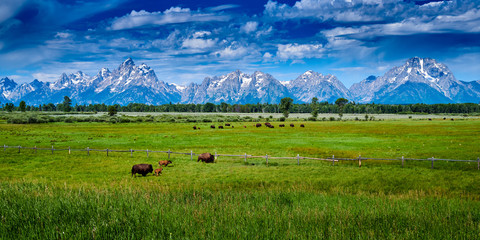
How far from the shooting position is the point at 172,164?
31.2 metres

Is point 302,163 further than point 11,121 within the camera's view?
No

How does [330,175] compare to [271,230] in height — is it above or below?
below

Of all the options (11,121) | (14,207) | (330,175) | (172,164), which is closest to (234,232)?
(14,207)

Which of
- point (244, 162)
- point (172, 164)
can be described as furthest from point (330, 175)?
point (172, 164)

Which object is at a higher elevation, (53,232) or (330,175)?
(53,232)

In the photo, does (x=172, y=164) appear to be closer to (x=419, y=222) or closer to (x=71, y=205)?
(x=71, y=205)

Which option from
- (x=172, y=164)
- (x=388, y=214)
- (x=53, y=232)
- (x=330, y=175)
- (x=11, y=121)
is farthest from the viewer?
(x=11, y=121)

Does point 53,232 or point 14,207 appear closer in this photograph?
point 53,232

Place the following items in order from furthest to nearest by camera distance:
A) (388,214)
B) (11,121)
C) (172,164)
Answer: (11,121) < (172,164) < (388,214)

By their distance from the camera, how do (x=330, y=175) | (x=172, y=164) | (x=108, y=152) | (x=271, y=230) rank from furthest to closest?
(x=108, y=152) → (x=172, y=164) → (x=330, y=175) → (x=271, y=230)

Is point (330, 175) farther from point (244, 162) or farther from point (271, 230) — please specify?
point (271, 230)

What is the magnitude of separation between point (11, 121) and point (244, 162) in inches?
4442

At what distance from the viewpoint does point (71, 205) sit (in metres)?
8.72

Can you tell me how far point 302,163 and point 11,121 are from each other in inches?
4674
